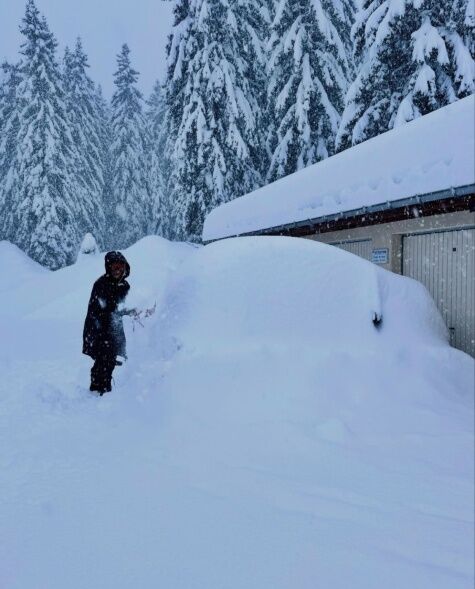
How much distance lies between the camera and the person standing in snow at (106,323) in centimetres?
609

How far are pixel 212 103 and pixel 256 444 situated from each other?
634 inches

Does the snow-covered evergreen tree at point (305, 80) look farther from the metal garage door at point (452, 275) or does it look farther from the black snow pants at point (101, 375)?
the black snow pants at point (101, 375)

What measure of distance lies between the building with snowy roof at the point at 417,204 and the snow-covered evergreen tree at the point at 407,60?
5077 mm

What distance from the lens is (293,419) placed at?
450 centimetres

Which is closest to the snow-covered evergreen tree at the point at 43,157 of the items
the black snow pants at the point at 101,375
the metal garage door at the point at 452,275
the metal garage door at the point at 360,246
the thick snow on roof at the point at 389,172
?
the thick snow on roof at the point at 389,172

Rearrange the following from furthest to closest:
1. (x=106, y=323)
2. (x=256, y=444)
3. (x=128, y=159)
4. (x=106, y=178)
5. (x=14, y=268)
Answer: (x=106, y=178) < (x=128, y=159) < (x=14, y=268) < (x=106, y=323) < (x=256, y=444)

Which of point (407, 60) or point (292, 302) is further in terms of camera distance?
point (407, 60)

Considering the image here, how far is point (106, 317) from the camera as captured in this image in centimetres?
625

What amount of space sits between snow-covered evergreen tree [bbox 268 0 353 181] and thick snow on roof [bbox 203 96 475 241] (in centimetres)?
797

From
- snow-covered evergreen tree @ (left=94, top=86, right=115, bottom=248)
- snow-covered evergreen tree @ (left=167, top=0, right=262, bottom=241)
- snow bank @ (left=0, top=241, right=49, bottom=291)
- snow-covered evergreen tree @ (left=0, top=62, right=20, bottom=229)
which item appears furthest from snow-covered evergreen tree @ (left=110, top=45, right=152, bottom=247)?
snow-covered evergreen tree @ (left=167, top=0, right=262, bottom=241)

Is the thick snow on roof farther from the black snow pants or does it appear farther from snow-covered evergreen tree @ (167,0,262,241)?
snow-covered evergreen tree @ (167,0,262,241)

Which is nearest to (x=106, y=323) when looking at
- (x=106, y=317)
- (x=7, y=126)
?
(x=106, y=317)

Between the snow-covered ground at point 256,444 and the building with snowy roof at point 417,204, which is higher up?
Answer: the building with snowy roof at point 417,204

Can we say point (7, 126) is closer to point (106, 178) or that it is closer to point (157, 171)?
point (106, 178)
